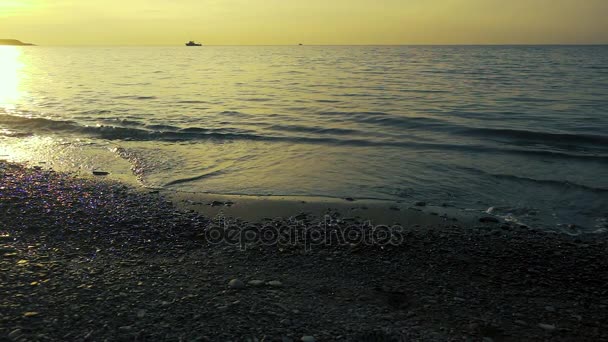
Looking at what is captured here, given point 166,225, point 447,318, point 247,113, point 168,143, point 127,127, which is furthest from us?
point 247,113

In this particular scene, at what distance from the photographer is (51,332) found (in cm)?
459

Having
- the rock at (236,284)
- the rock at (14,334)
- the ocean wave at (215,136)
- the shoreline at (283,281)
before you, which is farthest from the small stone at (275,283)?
the ocean wave at (215,136)

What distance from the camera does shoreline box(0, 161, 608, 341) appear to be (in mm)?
4793

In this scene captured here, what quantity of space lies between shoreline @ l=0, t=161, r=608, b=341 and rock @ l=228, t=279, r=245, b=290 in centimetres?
3

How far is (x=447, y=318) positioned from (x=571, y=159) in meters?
11.4

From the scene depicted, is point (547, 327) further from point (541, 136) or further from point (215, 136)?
point (541, 136)

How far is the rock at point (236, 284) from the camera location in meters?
5.64

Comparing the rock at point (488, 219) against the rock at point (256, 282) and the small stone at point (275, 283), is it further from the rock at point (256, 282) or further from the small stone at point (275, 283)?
the rock at point (256, 282)

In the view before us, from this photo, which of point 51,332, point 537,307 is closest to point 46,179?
point 51,332

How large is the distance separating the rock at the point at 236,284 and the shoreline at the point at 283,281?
0.09ft

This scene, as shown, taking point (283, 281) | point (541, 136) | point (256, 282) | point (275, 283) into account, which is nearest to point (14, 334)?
point (256, 282)

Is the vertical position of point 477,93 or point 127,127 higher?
point 477,93

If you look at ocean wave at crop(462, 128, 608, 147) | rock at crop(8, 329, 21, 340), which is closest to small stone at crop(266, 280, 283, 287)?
rock at crop(8, 329, 21, 340)

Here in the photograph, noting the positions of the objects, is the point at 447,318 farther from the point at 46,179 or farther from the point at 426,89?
the point at 426,89
